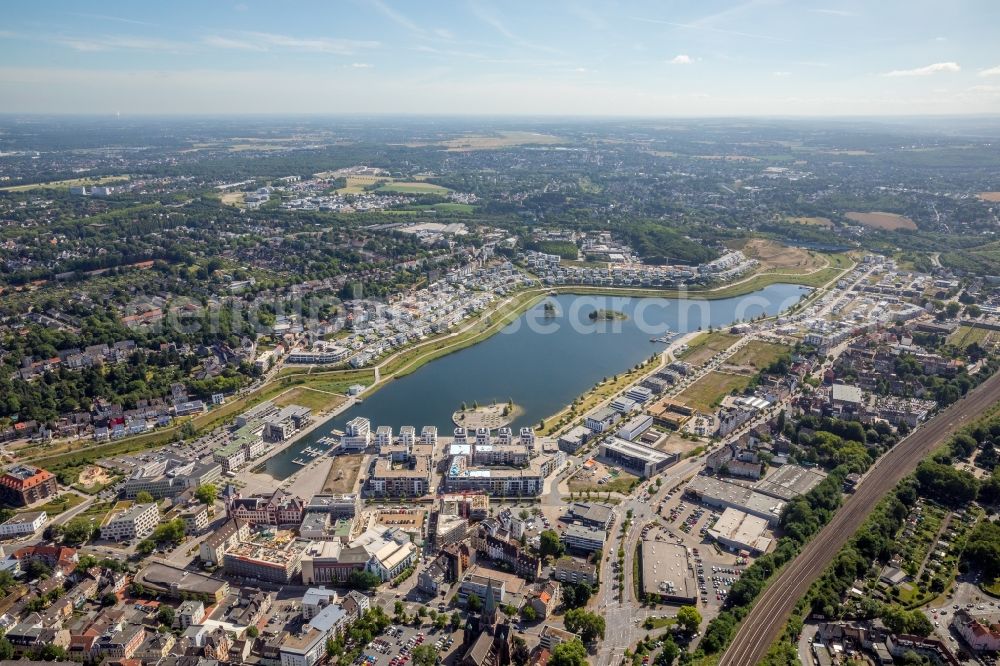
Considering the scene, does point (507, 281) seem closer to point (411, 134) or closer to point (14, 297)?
point (14, 297)

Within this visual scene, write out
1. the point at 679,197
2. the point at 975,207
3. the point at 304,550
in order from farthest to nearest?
the point at 679,197, the point at 975,207, the point at 304,550

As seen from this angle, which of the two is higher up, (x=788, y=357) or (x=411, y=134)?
(x=411, y=134)

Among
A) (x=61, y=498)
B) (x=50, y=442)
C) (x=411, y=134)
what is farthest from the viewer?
(x=411, y=134)

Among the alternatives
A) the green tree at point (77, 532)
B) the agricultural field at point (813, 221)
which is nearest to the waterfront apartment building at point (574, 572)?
the green tree at point (77, 532)

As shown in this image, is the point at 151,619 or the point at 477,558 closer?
the point at 151,619

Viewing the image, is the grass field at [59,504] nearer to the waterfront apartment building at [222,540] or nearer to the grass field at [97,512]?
the grass field at [97,512]

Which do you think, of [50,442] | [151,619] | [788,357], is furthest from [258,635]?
[788,357]

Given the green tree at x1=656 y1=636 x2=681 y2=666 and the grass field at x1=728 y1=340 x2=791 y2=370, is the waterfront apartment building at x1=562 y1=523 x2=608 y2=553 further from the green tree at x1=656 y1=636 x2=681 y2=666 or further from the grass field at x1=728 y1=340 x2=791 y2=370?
the grass field at x1=728 y1=340 x2=791 y2=370

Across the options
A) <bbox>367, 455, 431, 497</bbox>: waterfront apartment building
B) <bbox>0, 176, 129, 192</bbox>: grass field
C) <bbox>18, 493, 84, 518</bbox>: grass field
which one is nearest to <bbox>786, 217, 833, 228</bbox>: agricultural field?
<bbox>367, 455, 431, 497</bbox>: waterfront apartment building
